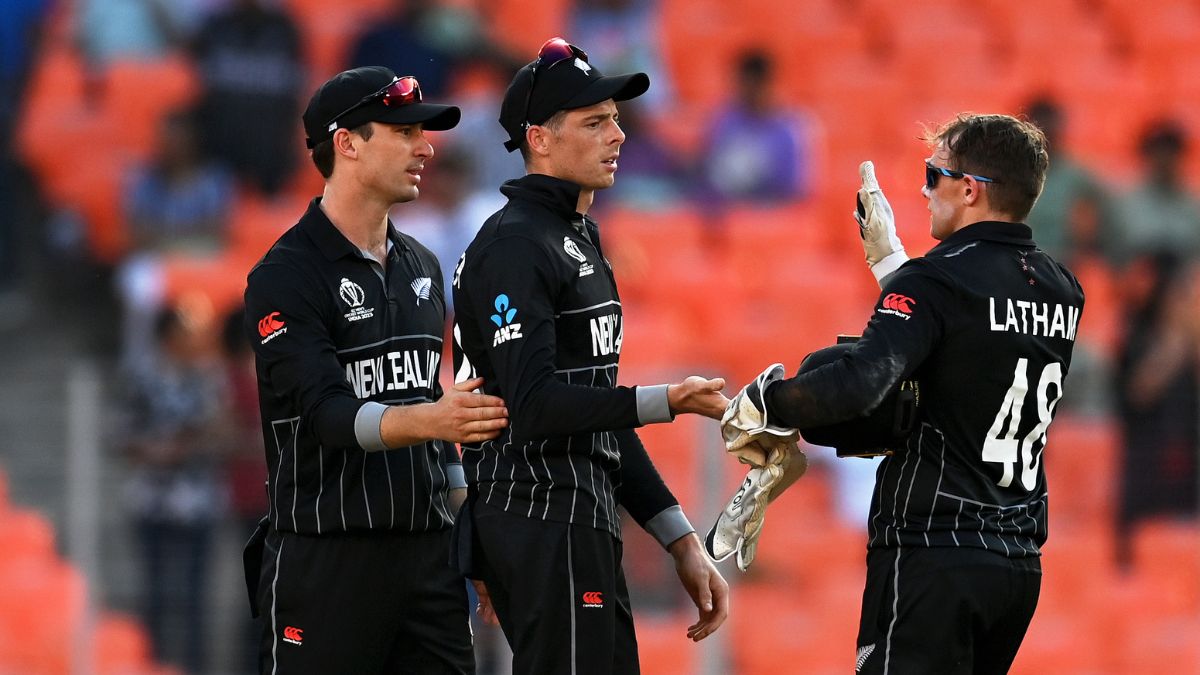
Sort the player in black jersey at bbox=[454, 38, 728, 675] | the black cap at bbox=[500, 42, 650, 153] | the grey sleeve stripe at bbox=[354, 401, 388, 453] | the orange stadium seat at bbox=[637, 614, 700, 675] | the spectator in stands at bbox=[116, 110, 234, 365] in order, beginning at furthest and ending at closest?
the spectator in stands at bbox=[116, 110, 234, 365]
the orange stadium seat at bbox=[637, 614, 700, 675]
the black cap at bbox=[500, 42, 650, 153]
the grey sleeve stripe at bbox=[354, 401, 388, 453]
the player in black jersey at bbox=[454, 38, 728, 675]

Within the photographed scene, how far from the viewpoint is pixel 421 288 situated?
4.48 metres

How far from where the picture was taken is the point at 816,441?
4176mm

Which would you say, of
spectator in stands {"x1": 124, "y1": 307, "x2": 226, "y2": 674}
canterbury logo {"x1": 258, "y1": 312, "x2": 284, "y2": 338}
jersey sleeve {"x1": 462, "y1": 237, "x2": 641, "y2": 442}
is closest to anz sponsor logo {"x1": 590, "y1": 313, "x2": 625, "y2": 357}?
jersey sleeve {"x1": 462, "y1": 237, "x2": 641, "y2": 442}

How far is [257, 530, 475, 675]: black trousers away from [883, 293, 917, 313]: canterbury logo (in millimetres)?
1292

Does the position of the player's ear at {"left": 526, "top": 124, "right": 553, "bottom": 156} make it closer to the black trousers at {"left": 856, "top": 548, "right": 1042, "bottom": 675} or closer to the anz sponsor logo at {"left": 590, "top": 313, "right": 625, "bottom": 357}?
the anz sponsor logo at {"left": 590, "top": 313, "right": 625, "bottom": 357}

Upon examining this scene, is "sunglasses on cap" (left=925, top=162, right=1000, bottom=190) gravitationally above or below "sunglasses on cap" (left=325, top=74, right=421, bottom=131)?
below

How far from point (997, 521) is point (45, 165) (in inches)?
294

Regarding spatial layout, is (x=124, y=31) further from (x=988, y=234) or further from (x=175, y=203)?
(x=988, y=234)

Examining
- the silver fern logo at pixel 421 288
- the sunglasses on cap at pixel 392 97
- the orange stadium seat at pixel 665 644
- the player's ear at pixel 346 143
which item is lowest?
the orange stadium seat at pixel 665 644

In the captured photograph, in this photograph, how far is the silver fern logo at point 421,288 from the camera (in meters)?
4.45

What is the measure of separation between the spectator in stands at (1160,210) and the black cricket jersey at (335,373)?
5.83 meters

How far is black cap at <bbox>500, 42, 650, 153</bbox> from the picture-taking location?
13.5 ft

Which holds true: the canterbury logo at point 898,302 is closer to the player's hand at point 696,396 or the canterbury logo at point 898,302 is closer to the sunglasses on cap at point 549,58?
the player's hand at point 696,396

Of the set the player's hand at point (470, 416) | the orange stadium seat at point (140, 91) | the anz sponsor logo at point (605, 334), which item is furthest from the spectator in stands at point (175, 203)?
the player's hand at point (470, 416)
